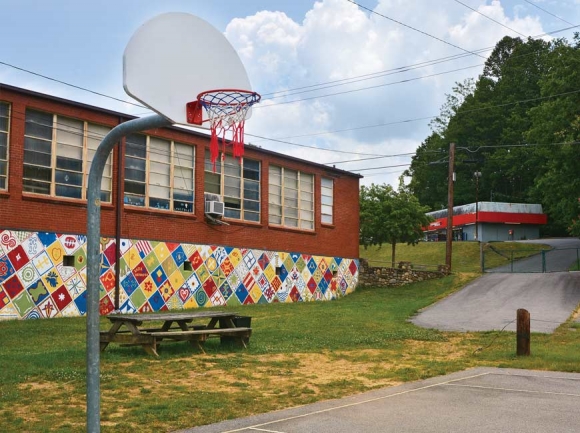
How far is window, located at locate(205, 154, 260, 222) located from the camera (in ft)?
92.6

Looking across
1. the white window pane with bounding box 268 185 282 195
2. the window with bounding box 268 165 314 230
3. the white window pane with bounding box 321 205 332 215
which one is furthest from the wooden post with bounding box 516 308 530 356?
the white window pane with bounding box 321 205 332 215

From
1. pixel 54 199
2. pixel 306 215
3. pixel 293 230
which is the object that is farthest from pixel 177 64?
pixel 306 215

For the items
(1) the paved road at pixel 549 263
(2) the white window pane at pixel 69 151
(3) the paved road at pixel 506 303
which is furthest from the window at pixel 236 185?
(1) the paved road at pixel 549 263

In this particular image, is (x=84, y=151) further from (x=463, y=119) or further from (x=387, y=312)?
(x=463, y=119)

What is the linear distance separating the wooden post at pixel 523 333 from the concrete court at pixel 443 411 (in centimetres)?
266

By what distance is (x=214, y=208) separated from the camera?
27281 mm

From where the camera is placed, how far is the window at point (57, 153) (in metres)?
21.7

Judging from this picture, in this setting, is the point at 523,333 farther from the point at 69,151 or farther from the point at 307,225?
the point at 307,225

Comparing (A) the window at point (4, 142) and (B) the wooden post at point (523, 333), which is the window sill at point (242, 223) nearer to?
(A) the window at point (4, 142)

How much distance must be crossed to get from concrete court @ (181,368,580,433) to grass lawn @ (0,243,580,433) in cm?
51

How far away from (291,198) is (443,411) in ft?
77.9

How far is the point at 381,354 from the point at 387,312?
32.1 ft

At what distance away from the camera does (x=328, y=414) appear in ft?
29.2

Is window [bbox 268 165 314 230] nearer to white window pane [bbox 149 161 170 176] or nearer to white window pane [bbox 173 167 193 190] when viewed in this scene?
white window pane [bbox 173 167 193 190]
